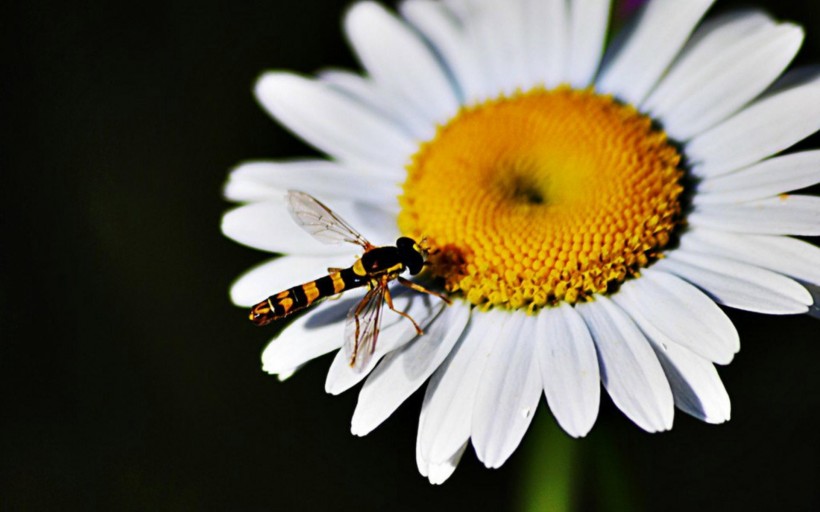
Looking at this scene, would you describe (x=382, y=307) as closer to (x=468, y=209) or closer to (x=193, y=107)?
(x=468, y=209)

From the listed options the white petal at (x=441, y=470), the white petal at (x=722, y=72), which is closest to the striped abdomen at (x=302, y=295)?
the white petal at (x=441, y=470)

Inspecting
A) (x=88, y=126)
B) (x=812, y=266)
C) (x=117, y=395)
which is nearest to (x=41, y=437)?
(x=117, y=395)

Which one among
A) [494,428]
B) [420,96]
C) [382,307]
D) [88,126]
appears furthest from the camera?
[88,126]

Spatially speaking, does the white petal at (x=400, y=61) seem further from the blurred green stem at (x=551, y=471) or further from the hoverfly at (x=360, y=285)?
the blurred green stem at (x=551, y=471)

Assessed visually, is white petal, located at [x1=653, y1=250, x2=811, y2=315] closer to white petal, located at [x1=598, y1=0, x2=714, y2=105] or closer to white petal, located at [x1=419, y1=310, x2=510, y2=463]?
white petal, located at [x1=419, y1=310, x2=510, y2=463]

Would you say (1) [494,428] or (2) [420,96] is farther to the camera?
(2) [420,96]

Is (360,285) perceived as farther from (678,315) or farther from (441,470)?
(678,315)
